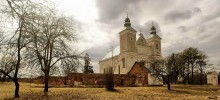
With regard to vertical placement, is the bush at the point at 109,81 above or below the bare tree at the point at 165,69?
below

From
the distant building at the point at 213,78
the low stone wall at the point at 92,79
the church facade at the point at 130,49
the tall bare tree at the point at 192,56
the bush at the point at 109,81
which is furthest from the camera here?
the church facade at the point at 130,49

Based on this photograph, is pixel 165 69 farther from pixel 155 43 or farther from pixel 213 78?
pixel 155 43

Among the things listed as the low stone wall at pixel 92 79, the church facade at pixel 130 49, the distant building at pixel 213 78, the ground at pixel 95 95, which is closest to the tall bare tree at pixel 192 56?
the distant building at pixel 213 78

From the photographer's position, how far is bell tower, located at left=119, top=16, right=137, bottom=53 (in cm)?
7776

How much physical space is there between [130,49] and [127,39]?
3.31m

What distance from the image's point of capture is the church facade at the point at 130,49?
7700 centimetres

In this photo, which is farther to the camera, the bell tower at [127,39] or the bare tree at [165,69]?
the bell tower at [127,39]

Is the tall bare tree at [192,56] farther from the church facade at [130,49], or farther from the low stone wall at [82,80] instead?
the low stone wall at [82,80]

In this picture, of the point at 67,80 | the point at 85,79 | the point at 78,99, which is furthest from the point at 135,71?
the point at 78,99

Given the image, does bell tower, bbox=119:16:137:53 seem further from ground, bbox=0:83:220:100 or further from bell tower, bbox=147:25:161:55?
ground, bbox=0:83:220:100

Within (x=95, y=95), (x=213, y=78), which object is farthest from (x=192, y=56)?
(x=95, y=95)

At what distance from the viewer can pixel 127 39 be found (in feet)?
255

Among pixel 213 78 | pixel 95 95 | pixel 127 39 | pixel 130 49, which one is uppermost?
pixel 127 39

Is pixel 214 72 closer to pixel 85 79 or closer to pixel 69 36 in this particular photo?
pixel 85 79
